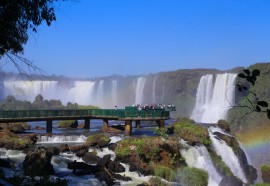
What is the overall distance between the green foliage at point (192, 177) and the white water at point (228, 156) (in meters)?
8.37

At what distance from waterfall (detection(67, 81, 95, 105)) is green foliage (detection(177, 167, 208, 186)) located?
59.6m

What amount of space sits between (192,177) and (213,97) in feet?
132

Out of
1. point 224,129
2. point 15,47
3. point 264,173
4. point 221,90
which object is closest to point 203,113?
point 221,90

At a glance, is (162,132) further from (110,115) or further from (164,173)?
(164,173)

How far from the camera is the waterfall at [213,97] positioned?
60.3 metres

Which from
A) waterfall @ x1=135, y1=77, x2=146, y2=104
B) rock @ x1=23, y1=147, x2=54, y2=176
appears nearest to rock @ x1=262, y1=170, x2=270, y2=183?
rock @ x1=23, y1=147, x2=54, y2=176

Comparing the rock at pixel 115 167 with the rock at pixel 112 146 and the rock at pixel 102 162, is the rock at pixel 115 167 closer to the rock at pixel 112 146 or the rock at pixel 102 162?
the rock at pixel 102 162

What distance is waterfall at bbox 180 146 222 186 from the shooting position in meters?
27.7

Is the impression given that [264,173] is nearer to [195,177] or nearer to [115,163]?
[195,177]

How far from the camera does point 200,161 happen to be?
28203 millimetres

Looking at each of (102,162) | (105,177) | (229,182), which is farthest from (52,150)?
(229,182)

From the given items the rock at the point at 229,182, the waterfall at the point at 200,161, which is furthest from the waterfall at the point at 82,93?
the rock at the point at 229,182

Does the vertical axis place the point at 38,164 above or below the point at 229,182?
above

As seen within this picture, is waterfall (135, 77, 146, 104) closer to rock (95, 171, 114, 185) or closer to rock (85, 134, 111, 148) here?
rock (85, 134, 111, 148)
